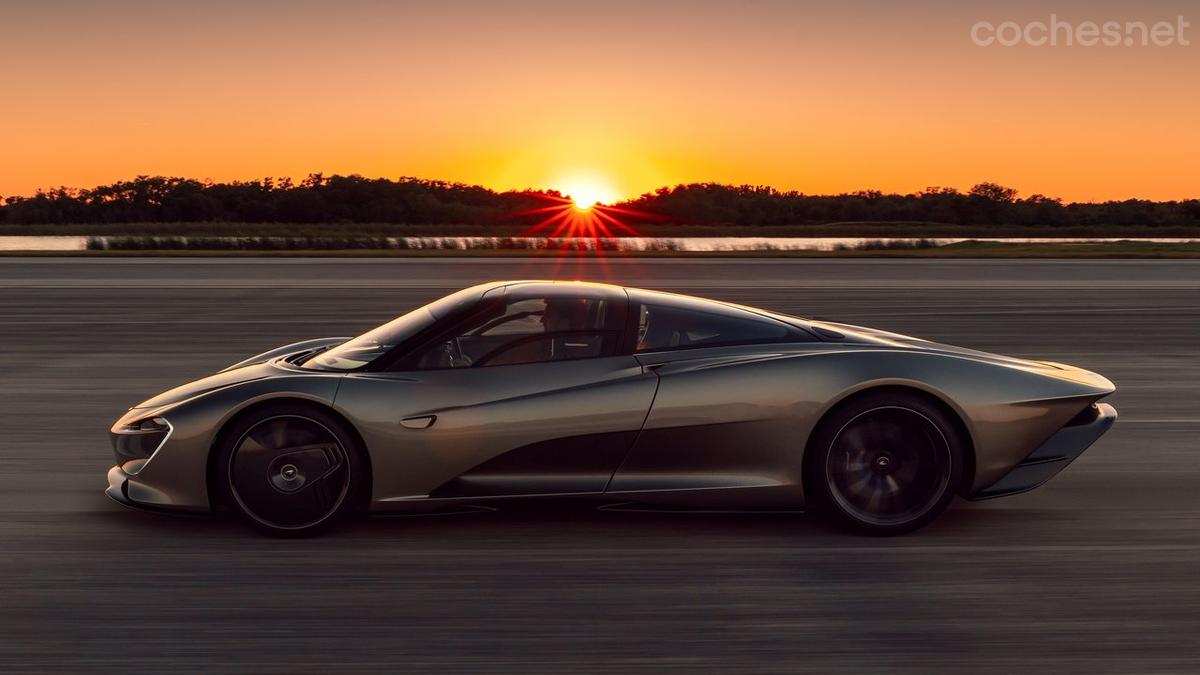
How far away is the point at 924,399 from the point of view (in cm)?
510

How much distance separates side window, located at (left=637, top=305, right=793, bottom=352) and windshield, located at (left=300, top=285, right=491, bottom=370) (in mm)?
818

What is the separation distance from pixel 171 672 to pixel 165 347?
9.80 meters

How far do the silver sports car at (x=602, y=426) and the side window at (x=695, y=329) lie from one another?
0.01 metres

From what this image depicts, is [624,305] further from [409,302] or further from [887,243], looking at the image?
[887,243]

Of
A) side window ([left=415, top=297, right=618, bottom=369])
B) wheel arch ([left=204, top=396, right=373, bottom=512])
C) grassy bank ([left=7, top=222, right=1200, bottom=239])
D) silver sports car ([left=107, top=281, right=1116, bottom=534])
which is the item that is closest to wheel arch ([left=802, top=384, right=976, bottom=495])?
silver sports car ([left=107, top=281, right=1116, bottom=534])

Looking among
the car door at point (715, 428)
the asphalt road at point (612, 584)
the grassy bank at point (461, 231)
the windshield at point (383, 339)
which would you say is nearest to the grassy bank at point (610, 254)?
the grassy bank at point (461, 231)

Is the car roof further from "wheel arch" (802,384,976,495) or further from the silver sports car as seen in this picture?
"wheel arch" (802,384,976,495)

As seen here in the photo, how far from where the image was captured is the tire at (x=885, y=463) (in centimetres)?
506

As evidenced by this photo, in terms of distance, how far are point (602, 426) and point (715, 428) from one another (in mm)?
487

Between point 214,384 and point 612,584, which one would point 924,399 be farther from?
point 214,384

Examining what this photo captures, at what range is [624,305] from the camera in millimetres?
5254

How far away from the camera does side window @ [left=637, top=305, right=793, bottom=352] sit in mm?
5184

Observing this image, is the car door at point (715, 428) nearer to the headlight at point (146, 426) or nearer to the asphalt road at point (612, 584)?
the asphalt road at point (612, 584)

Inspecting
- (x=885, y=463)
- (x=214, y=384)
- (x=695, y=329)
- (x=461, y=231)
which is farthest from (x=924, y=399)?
(x=461, y=231)
